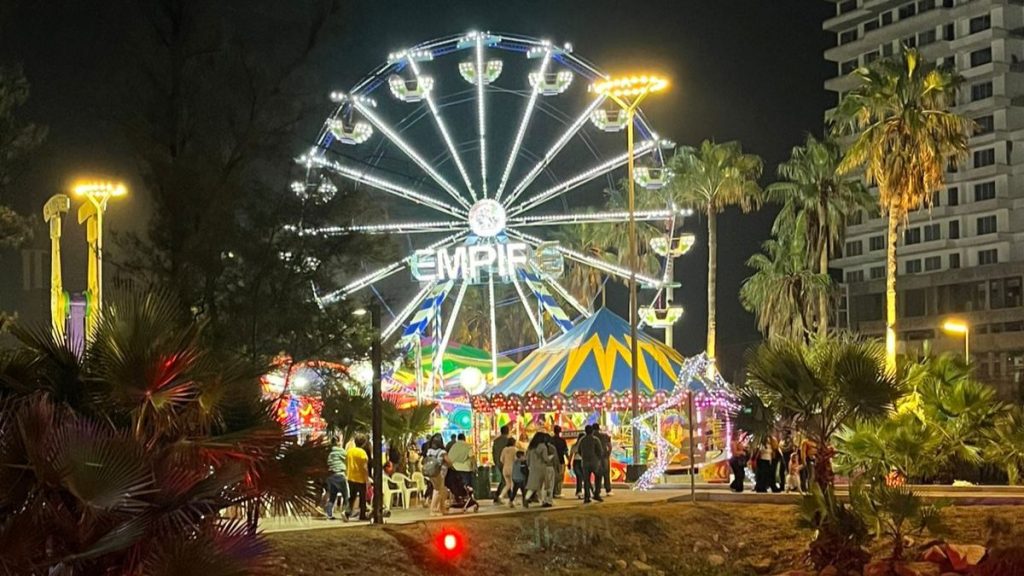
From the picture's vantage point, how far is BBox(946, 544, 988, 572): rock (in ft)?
67.5

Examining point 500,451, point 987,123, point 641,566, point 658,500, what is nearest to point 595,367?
point 500,451

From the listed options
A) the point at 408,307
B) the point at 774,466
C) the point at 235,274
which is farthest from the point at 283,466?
the point at 408,307

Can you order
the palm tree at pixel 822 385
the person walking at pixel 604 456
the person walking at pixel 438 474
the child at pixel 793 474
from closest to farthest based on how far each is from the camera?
the palm tree at pixel 822 385
the person walking at pixel 438 474
the person walking at pixel 604 456
the child at pixel 793 474

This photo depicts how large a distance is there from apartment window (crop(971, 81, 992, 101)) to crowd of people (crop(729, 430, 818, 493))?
192 feet

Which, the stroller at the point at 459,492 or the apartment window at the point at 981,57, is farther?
the apartment window at the point at 981,57

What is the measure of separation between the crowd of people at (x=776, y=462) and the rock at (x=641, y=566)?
489 centimetres

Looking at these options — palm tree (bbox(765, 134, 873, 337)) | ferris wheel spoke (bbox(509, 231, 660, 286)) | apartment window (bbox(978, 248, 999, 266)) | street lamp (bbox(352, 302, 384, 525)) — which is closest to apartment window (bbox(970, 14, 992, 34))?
apartment window (bbox(978, 248, 999, 266))

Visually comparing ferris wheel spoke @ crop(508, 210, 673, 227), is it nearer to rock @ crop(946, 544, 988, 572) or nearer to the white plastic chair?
the white plastic chair

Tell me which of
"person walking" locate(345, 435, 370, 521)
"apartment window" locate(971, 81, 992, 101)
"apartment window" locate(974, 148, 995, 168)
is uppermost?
"apartment window" locate(971, 81, 992, 101)

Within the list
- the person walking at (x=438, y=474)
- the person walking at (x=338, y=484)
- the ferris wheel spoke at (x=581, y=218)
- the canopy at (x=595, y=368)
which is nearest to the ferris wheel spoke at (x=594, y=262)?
the ferris wheel spoke at (x=581, y=218)

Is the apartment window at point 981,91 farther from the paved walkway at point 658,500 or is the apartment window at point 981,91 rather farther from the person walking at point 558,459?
the person walking at point 558,459

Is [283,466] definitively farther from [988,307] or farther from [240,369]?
[988,307]

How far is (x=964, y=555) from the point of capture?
21.1 m

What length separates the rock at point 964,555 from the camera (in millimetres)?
20562
